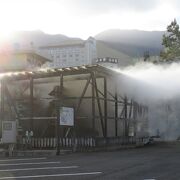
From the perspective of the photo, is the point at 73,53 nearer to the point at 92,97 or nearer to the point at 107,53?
the point at 107,53

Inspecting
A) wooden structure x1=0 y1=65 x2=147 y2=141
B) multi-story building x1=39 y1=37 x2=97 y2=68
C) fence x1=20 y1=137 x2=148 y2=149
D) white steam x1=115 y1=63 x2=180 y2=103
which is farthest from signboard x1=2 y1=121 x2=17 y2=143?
multi-story building x1=39 y1=37 x2=97 y2=68

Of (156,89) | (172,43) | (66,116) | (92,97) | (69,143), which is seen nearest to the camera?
(66,116)

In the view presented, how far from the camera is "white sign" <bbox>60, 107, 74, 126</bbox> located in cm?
2377

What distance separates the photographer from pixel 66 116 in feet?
79.1

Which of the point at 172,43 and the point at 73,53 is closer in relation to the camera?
the point at 172,43

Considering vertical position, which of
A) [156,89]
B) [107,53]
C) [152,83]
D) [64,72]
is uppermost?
[107,53]

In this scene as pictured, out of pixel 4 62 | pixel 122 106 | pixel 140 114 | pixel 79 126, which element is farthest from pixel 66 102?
pixel 4 62

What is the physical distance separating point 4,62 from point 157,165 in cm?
5522

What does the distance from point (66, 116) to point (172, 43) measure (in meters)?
22.2

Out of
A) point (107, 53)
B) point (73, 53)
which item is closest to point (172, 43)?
point (73, 53)

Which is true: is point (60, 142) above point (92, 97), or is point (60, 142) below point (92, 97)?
below

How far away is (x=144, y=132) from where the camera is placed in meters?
35.4

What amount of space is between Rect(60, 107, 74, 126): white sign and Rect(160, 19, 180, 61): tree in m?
18.8

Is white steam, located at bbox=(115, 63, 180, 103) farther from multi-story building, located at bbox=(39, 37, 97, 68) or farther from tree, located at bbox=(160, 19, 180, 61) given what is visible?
multi-story building, located at bbox=(39, 37, 97, 68)
